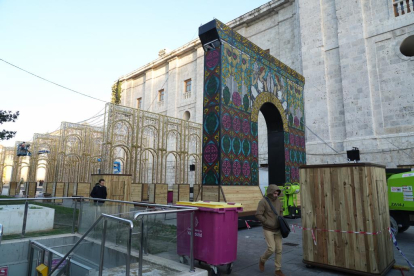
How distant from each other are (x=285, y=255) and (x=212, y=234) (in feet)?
7.86

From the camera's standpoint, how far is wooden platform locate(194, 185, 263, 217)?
8.79 m

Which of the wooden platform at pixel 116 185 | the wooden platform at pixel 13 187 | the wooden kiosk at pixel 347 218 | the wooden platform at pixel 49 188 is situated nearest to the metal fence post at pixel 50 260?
the wooden kiosk at pixel 347 218

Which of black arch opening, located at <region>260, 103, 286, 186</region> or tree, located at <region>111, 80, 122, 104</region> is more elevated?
tree, located at <region>111, 80, 122, 104</region>

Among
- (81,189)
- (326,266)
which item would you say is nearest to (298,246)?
(326,266)

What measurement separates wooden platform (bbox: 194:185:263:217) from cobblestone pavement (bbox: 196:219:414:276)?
3.36ft

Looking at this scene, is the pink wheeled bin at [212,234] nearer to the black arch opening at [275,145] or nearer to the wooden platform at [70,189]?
the black arch opening at [275,145]

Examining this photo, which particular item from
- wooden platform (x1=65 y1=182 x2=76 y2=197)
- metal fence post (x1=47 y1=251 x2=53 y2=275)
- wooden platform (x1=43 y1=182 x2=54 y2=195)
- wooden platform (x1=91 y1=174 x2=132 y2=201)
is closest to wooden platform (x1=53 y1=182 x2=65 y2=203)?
wooden platform (x1=65 y1=182 x2=76 y2=197)

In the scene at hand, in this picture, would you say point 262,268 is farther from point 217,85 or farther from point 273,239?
point 217,85

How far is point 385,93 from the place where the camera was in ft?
52.7

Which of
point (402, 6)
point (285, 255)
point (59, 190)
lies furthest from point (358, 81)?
point (59, 190)

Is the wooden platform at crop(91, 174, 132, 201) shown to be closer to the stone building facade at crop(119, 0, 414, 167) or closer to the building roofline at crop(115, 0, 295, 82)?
the stone building facade at crop(119, 0, 414, 167)

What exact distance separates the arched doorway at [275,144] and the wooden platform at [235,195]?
2634 mm

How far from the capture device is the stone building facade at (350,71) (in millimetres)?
15547

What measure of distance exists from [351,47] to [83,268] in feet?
61.8
